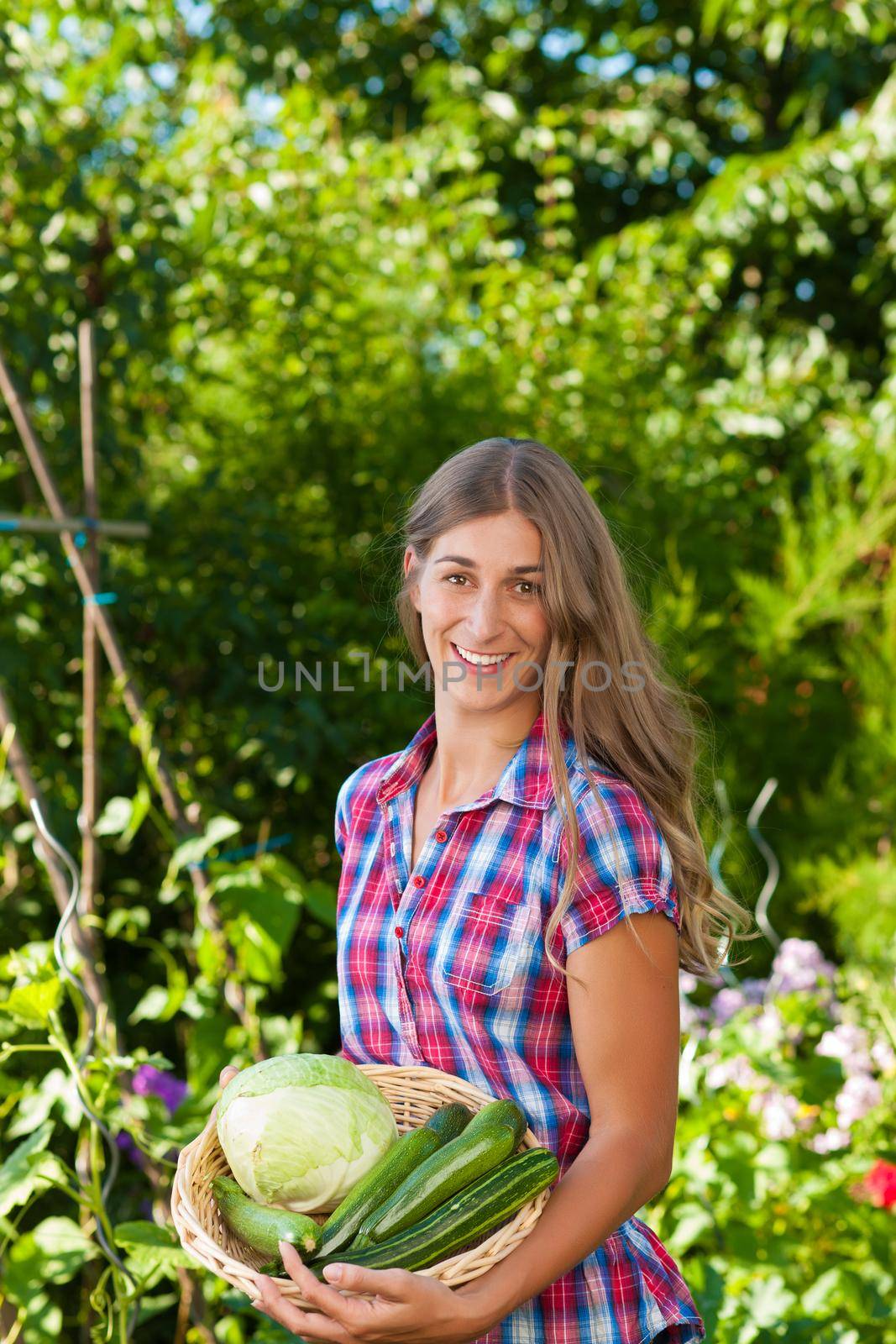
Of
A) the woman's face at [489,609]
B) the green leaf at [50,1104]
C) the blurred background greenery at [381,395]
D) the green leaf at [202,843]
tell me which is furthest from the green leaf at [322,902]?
the woman's face at [489,609]

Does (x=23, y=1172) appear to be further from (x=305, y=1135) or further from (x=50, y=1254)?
(x=305, y=1135)

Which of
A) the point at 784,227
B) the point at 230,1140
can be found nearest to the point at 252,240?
the point at 784,227

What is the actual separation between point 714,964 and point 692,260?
4.10m

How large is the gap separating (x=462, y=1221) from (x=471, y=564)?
27.8 inches

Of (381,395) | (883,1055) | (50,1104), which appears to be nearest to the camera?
(50,1104)

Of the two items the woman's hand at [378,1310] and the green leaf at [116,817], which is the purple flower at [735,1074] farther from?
the woman's hand at [378,1310]

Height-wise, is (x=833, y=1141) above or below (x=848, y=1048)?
below

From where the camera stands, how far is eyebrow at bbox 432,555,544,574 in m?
1.42

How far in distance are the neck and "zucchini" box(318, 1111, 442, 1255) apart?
417mm

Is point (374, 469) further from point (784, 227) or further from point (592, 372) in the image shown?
point (784, 227)

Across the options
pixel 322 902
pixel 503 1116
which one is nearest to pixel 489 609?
pixel 503 1116

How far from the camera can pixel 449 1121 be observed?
1.24 metres

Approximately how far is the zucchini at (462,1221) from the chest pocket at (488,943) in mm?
213

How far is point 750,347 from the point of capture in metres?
5.16
